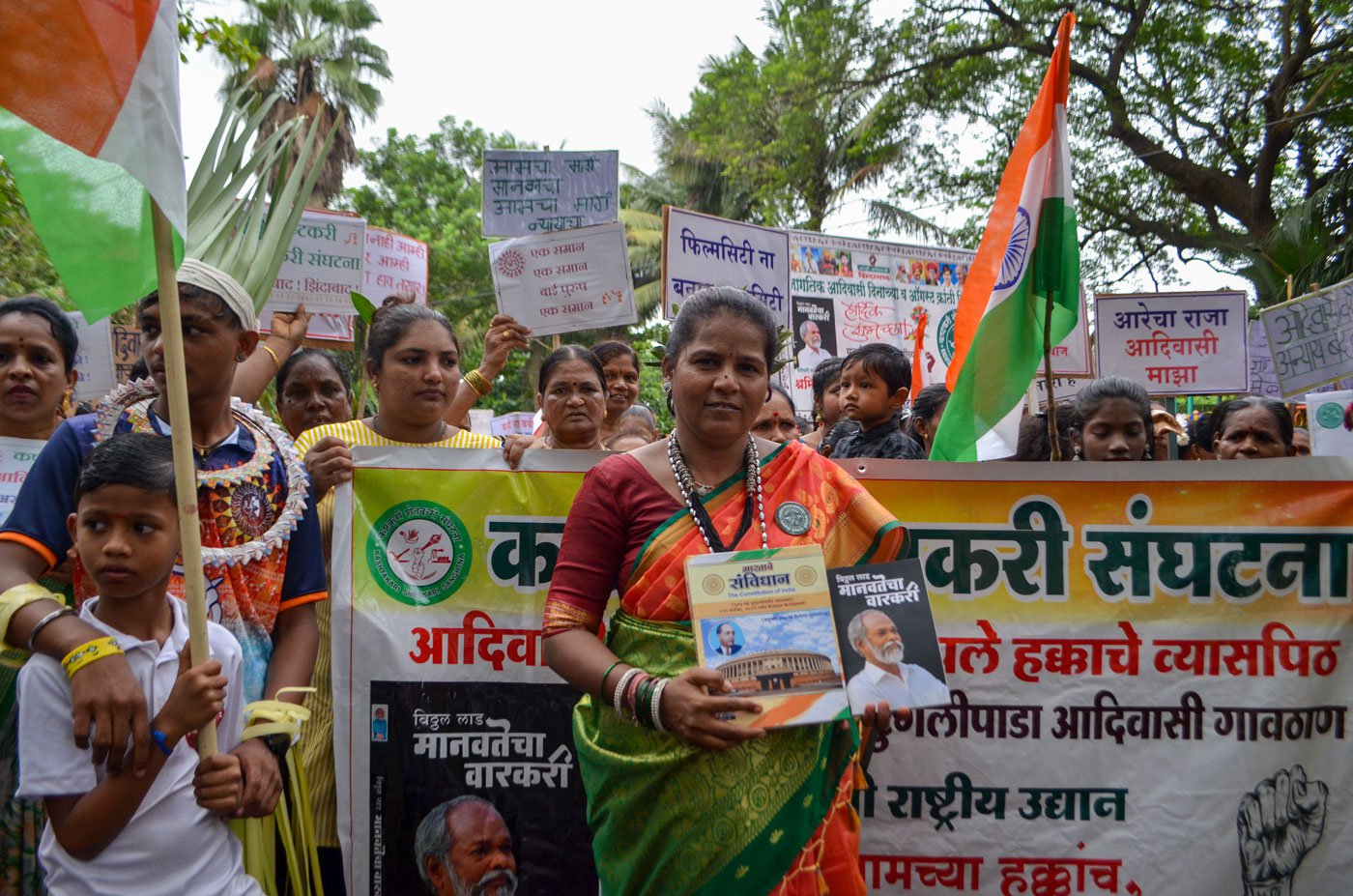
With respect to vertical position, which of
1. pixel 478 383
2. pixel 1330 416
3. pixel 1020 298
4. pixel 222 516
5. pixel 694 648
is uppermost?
pixel 1020 298

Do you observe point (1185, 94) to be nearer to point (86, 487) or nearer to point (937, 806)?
point (937, 806)

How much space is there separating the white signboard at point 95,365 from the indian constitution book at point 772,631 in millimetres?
4695

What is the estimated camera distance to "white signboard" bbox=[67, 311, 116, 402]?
577 centimetres

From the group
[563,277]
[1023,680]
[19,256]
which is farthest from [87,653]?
[19,256]

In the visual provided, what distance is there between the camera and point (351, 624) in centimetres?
329

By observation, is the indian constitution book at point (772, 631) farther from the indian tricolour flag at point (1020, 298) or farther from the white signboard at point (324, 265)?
the white signboard at point (324, 265)

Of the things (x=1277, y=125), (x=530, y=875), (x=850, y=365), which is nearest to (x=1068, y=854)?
(x=530, y=875)

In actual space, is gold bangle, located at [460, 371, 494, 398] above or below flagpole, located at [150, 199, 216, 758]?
above

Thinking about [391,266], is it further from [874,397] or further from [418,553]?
[418,553]

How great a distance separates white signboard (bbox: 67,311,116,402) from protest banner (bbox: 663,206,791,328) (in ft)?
10.6

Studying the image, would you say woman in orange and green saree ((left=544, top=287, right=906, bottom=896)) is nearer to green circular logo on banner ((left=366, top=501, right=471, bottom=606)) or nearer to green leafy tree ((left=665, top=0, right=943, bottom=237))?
green circular logo on banner ((left=366, top=501, right=471, bottom=606))

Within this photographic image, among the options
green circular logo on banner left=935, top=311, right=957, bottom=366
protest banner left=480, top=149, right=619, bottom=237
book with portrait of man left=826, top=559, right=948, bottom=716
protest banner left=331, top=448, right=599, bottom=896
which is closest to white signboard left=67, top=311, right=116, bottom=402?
protest banner left=480, top=149, right=619, bottom=237

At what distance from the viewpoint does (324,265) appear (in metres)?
7.33

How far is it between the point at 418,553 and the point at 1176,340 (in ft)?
20.5
